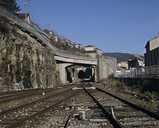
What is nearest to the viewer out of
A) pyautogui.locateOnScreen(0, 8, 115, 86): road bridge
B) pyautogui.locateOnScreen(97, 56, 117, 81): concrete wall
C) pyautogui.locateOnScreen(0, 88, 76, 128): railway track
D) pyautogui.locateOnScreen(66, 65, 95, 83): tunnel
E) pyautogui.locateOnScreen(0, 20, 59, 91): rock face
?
pyautogui.locateOnScreen(0, 88, 76, 128): railway track

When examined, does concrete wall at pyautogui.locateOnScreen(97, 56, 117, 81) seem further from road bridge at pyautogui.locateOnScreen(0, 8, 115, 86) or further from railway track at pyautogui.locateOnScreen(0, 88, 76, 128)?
railway track at pyautogui.locateOnScreen(0, 88, 76, 128)

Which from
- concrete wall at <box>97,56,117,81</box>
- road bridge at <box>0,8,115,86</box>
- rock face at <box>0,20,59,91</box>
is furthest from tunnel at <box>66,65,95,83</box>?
rock face at <box>0,20,59,91</box>

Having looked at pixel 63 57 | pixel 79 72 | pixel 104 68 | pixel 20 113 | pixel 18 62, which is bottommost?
pixel 20 113

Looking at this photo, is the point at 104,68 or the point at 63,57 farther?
the point at 104,68

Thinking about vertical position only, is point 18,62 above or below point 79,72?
below

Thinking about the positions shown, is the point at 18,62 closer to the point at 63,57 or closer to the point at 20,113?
the point at 20,113

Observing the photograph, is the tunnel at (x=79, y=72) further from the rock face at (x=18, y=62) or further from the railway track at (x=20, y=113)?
the railway track at (x=20, y=113)

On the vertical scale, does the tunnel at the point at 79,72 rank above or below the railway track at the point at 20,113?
above

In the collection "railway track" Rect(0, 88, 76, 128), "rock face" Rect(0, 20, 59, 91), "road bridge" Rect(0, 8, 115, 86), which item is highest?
"road bridge" Rect(0, 8, 115, 86)

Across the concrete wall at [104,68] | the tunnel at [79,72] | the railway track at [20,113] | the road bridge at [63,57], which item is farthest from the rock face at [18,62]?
the tunnel at [79,72]

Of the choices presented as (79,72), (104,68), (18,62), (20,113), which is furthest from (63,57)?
(20,113)

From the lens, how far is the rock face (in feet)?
171

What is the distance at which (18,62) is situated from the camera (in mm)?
58438

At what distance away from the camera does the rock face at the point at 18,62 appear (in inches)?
2050
